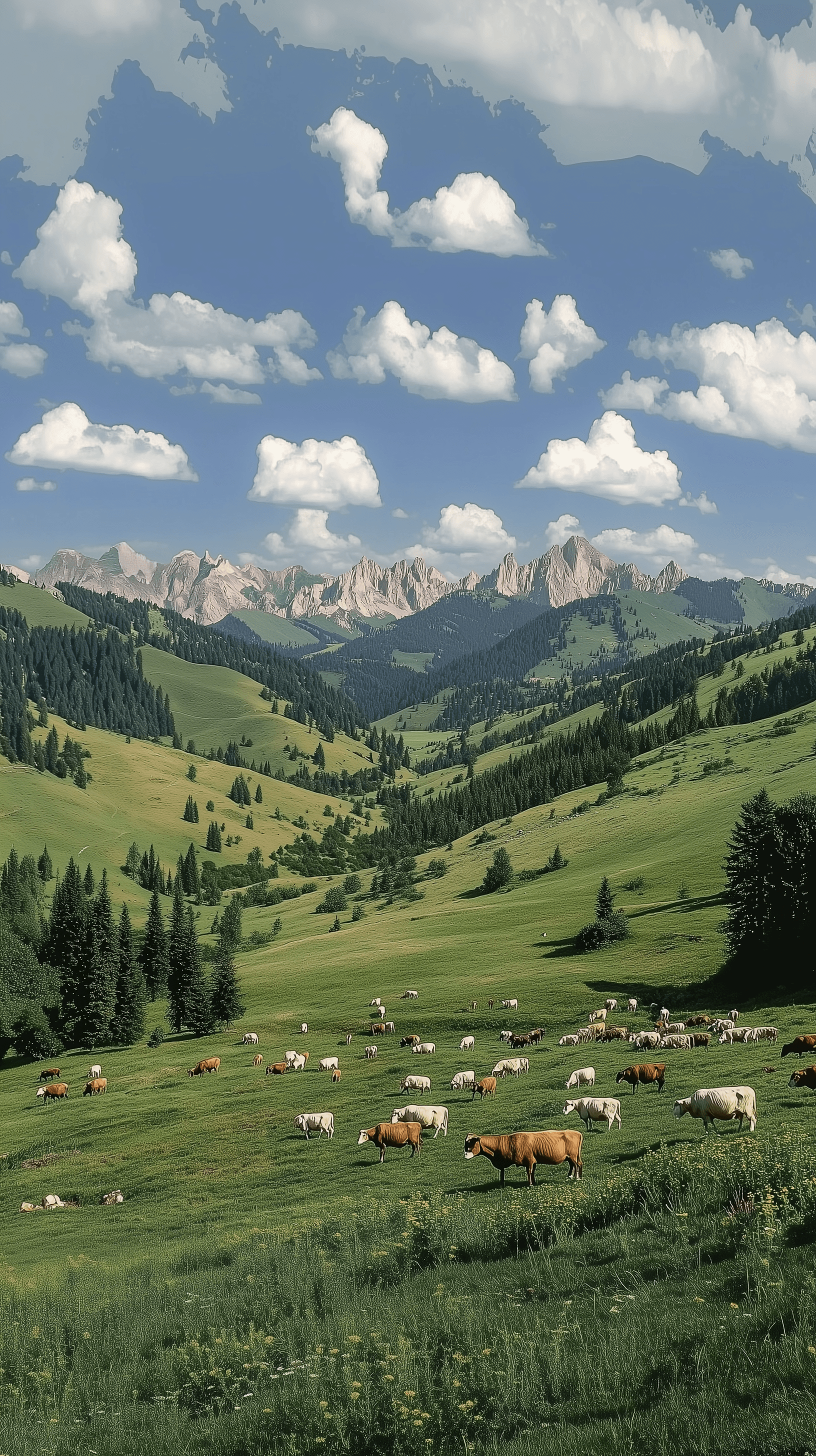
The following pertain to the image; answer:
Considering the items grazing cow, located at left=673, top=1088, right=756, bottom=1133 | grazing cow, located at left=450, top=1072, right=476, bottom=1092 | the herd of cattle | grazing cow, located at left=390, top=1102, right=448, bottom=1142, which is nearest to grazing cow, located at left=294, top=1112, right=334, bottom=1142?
the herd of cattle

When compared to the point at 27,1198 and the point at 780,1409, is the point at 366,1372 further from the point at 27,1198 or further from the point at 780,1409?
the point at 27,1198

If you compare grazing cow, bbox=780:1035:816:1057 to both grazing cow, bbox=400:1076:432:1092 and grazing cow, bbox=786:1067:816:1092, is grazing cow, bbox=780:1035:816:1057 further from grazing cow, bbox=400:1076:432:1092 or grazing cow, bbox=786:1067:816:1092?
grazing cow, bbox=400:1076:432:1092

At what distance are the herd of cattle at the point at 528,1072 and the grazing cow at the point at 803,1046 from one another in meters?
0.04

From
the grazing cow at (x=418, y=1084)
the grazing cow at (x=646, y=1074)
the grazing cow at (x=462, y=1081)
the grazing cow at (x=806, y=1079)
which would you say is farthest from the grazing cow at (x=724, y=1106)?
the grazing cow at (x=418, y=1084)

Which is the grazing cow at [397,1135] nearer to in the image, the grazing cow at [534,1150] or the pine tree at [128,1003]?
the grazing cow at [534,1150]

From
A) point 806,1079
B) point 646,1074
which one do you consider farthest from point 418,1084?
point 806,1079

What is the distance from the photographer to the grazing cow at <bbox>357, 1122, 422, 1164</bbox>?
3869 centimetres

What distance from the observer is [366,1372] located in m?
13.6

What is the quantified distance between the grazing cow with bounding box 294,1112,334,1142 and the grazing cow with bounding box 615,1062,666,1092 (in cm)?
1591

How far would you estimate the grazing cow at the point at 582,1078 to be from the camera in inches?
1827

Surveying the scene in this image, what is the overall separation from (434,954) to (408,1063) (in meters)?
48.4

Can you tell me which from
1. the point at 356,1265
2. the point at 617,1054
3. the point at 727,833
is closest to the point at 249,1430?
the point at 356,1265

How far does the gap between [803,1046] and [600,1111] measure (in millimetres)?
15705

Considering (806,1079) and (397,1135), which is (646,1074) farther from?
(397,1135)
